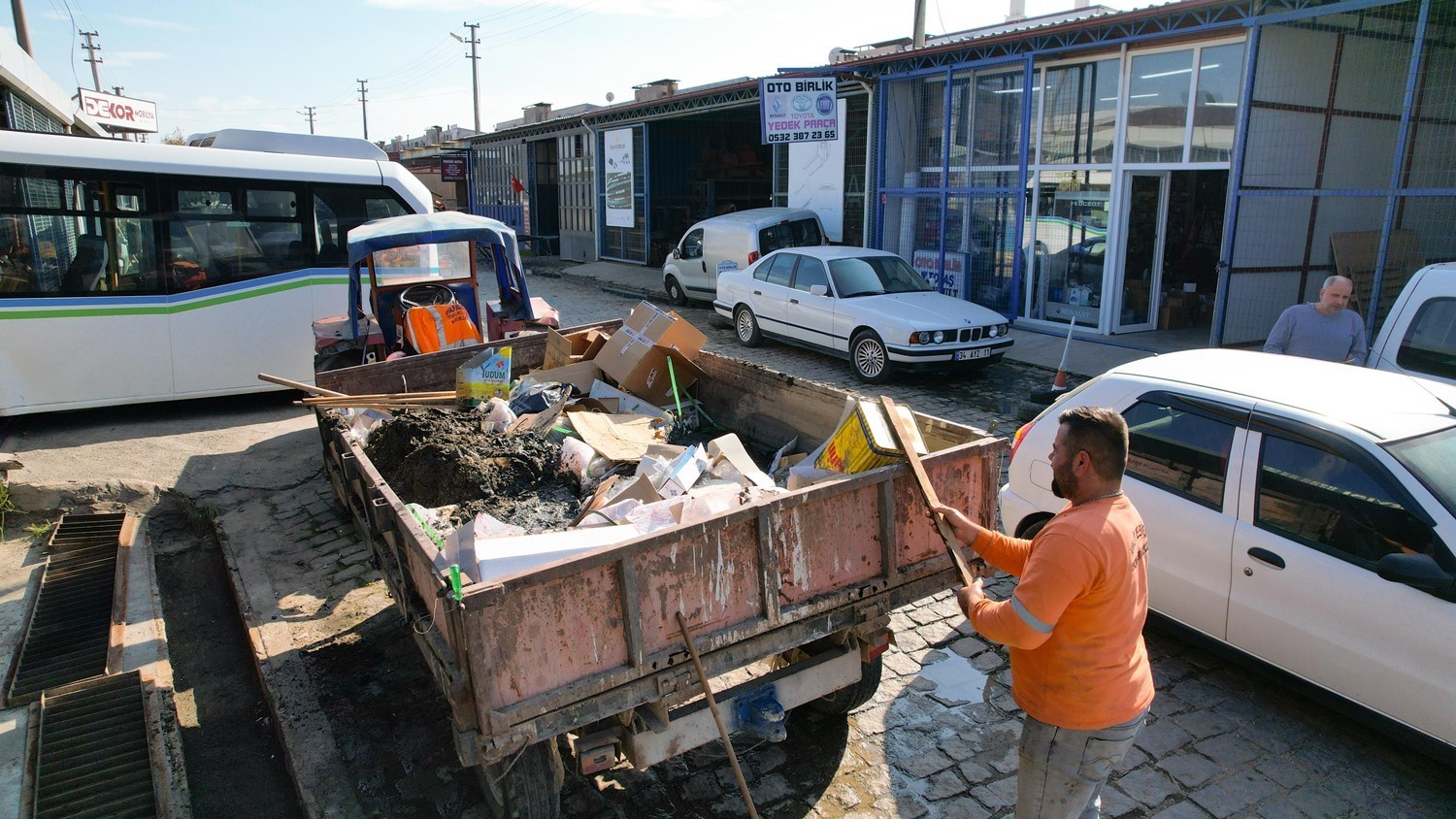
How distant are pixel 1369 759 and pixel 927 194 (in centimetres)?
1224

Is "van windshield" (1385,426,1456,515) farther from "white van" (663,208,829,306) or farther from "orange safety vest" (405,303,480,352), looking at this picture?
"white van" (663,208,829,306)

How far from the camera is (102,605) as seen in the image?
5.77 m

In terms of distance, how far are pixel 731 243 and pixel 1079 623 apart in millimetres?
13895

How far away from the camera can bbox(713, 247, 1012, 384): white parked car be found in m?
10.5

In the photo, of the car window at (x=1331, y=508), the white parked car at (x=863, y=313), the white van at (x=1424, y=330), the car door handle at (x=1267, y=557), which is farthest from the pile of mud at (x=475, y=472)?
the white parked car at (x=863, y=313)

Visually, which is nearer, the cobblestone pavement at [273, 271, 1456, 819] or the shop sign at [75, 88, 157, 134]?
the cobblestone pavement at [273, 271, 1456, 819]

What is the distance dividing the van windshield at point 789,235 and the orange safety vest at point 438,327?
8.16 metres

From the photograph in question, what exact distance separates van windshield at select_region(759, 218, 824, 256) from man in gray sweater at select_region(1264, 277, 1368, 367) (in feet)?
30.7

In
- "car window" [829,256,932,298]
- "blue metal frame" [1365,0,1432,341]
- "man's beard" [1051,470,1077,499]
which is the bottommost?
"man's beard" [1051,470,1077,499]

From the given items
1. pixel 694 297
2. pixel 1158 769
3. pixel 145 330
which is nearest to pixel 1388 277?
pixel 1158 769

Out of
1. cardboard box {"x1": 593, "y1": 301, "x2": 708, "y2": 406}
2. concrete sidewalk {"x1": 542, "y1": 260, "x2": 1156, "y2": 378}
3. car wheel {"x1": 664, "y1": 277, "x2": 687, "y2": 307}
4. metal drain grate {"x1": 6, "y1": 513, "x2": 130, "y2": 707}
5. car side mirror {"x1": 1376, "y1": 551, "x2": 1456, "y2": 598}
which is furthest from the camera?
car wheel {"x1": 664, "y1": 277, "x2": 687, "y2": 307}

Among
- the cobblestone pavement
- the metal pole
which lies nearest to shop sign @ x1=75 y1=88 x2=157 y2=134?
the metal pole

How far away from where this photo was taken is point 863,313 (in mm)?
11070

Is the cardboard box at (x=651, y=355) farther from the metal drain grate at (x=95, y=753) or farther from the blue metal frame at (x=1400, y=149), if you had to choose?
the blue metal frame at (x=1400, y=149)
